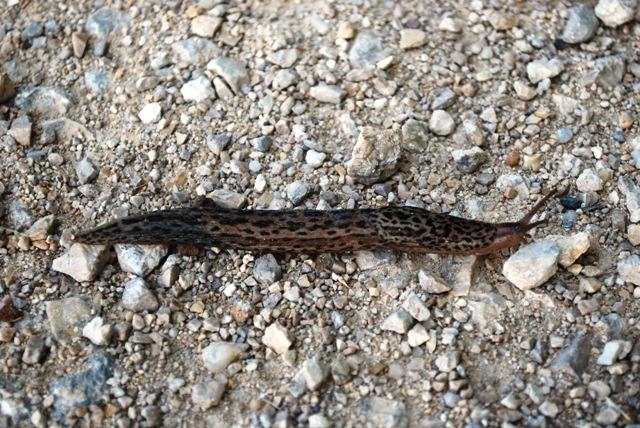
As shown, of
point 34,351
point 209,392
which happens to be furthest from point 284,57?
point 34,351

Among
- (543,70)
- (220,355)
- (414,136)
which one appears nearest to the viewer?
(220,355)

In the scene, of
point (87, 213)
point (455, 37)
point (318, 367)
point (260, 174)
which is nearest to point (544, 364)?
point (318, 367)

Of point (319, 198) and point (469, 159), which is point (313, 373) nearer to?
point (319, 198)

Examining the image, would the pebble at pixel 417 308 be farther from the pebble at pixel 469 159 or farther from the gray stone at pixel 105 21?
the gray stone at pixel 105 21

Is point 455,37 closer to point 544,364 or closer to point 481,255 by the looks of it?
point 481,255

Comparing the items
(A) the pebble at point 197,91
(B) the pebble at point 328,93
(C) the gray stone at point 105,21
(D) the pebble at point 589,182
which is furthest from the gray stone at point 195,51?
(D) the pebble at point 589,182

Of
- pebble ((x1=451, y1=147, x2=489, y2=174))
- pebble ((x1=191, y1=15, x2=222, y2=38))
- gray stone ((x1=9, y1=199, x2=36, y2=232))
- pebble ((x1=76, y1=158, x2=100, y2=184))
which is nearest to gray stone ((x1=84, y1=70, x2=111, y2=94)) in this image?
pebble ((x1=76, y1=158, x2=100, y2=184))
